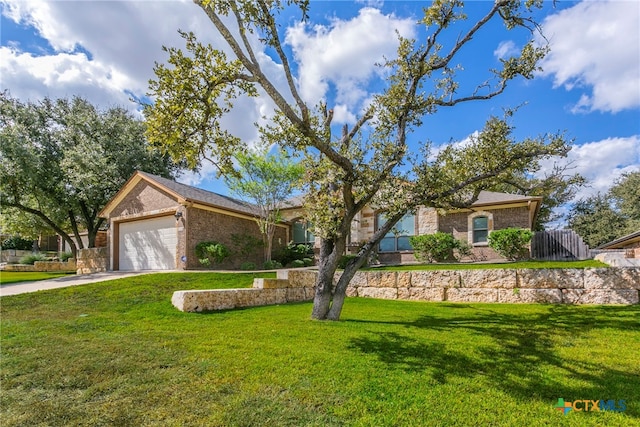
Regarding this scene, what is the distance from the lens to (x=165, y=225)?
1636cm

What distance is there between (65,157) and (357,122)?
19.6m

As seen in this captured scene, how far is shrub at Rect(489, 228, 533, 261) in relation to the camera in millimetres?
14547

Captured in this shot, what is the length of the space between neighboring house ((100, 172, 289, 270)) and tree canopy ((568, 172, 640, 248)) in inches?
1392

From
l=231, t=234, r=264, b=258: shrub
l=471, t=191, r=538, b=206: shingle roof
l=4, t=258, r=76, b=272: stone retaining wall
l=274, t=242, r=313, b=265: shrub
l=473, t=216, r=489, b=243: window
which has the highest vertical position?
l=471, t=191, r=538, b=206: shingle roof

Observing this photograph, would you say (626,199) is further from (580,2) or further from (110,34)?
(110,34)

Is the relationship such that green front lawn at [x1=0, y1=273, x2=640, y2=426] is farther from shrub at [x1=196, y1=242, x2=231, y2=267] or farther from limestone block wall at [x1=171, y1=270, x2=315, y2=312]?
shrub at [x1=196, y1=242, x2=231, y2=267]

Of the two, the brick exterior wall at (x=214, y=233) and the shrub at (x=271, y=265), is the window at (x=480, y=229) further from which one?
the brick exterior wall at (x=214, y=233)

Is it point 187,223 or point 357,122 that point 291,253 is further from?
point 357,122

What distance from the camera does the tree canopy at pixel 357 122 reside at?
586cm

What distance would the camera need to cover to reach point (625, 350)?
4805 mm

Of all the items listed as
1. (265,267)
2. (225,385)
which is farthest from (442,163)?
(265,267)

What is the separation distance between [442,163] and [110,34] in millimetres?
8509

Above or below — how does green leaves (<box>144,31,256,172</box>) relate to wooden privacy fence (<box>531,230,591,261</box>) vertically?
above

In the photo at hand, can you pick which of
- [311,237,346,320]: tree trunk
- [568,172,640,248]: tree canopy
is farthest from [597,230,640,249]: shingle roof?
[311,237,346,320]: tree trunk
